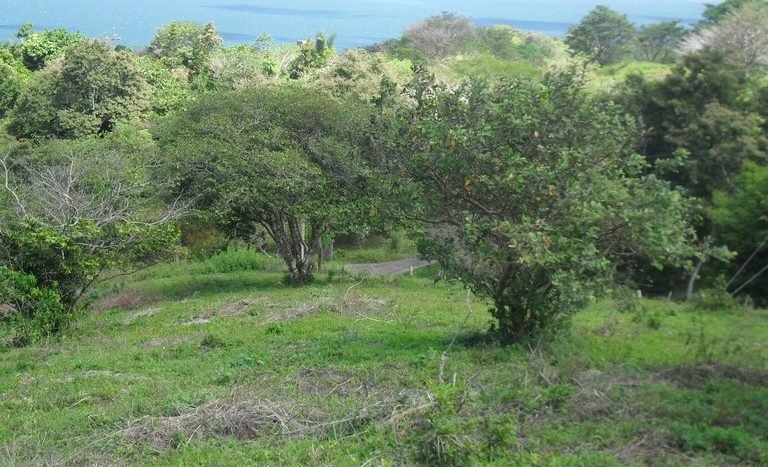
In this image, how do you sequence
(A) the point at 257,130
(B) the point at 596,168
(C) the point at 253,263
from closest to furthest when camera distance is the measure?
(B) the point at 596,168, (A) the point at 257,130, (C) the point at 253,263

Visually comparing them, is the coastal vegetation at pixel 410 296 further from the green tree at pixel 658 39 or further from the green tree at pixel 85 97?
the green tree at pixel 658 39

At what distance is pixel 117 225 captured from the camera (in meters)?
15.1

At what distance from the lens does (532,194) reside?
9.34 metres

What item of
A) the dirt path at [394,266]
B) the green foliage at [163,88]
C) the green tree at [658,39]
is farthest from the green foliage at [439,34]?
the dirt path at [394,266]

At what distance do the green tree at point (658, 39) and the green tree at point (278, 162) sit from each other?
40422 millimetres

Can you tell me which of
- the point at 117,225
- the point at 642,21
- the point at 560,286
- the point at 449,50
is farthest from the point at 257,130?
the point at 642,21

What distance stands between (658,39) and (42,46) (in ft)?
136

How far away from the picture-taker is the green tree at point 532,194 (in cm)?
884

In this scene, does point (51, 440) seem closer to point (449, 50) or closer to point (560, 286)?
point (560, 286)

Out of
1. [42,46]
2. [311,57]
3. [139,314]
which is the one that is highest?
[42,46]

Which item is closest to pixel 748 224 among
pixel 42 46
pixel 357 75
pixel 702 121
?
pixel 702 121

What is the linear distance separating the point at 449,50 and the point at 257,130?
39.1m

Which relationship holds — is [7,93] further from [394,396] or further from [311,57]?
[394,396]

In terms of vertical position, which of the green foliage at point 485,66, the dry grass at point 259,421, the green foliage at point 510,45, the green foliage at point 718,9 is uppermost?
the green foliage at point 718,9
